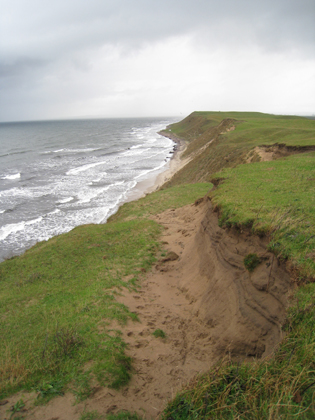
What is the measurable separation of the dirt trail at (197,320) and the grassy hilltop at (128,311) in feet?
1.08

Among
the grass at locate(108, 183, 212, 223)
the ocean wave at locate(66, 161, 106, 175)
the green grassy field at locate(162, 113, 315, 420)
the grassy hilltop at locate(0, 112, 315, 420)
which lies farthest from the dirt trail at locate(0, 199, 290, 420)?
the ocean wave at locate(66, 161, 106, 175)

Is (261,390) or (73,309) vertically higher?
(261,390)

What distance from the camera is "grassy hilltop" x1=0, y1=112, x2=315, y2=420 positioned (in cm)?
398

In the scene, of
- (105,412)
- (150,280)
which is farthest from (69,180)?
(105,412)

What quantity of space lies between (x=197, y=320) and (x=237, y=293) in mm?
1565

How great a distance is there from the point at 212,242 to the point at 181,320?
2998 mm

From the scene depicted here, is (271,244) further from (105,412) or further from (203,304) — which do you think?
(105,412)

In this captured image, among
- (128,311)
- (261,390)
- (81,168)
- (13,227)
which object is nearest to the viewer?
(261,390)

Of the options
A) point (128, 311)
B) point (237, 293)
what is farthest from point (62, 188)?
point (237, 293)

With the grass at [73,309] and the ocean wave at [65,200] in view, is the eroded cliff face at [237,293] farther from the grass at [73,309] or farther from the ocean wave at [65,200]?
the ocean wave at [65,200]

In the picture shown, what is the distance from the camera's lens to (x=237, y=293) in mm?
7254

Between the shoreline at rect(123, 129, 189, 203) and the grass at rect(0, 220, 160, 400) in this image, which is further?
the shoreline at rect(123, 129, 189, 203)

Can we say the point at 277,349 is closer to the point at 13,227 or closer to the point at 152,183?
the point at 13,227

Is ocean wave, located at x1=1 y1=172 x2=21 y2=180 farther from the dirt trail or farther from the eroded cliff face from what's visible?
the eroded cliff face
